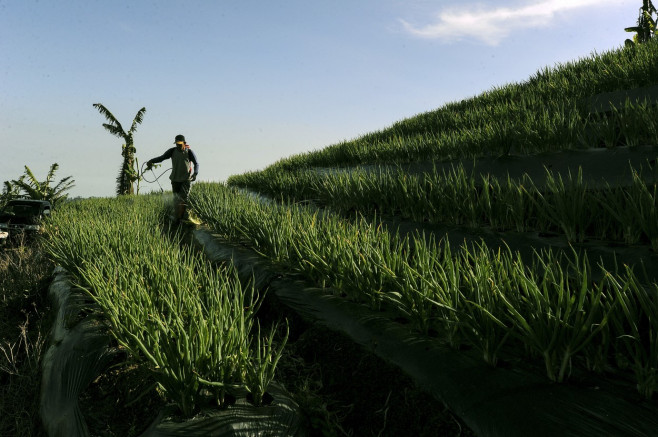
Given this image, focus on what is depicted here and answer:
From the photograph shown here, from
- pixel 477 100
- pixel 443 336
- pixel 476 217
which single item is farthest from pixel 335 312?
pixel 477 100

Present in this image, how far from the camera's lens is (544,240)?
3.07 m

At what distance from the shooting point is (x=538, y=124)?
16.0 feet

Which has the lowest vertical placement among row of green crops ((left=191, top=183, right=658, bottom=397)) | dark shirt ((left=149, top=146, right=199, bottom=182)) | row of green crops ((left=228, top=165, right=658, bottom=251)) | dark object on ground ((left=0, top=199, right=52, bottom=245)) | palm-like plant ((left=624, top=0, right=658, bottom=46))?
row of green crops ((left=191, top=183, right=658, bottom=397))

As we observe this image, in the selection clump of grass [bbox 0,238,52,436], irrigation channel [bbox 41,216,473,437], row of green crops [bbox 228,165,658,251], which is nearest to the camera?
irrigation channel [bbox 41,216,473,437]

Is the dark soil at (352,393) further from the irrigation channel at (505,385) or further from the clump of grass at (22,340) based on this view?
the clump of grass at (22,340)

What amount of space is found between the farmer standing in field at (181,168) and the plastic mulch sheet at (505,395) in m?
5.58

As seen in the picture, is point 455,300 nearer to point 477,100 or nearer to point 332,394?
point 332,394

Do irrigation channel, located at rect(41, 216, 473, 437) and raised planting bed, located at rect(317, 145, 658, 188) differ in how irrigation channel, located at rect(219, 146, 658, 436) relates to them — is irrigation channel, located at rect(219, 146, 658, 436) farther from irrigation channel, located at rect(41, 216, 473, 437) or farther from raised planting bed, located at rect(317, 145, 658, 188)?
raised planting bed, located at rect(317, 145, 658, 188)

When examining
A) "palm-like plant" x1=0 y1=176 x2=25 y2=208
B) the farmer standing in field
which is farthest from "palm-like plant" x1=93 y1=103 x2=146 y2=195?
the farmer standing in field

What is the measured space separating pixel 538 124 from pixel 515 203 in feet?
6.50

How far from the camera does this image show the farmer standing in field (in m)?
7.18

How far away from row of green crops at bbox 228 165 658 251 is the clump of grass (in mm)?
2876

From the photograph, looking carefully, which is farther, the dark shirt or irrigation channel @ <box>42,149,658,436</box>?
the dark shirt

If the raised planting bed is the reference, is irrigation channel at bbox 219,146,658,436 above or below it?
below
